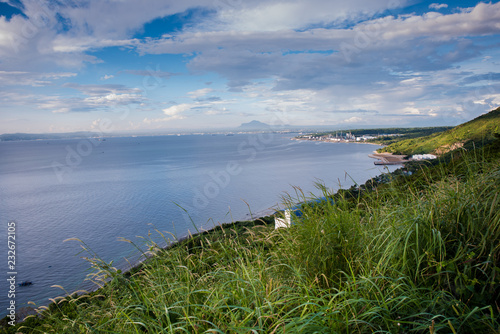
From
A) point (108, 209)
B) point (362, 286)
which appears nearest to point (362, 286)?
point (362, 286)

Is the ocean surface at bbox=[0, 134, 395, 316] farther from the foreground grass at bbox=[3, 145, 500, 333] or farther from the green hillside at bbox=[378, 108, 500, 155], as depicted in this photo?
the foreground grass at bbox=[3, 145, 500, 333]

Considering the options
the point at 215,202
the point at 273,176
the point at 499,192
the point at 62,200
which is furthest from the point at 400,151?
the point at 499,192

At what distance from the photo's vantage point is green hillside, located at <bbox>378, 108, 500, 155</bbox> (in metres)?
5.24

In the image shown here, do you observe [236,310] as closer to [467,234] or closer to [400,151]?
[467,234]

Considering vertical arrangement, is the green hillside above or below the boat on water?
above

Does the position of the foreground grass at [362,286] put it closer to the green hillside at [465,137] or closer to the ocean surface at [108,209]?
the green hillside at [465,137]

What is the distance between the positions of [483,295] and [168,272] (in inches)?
129

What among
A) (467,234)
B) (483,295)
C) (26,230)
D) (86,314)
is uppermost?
(467,234)

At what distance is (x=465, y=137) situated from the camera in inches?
296

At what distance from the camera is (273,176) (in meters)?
64.0

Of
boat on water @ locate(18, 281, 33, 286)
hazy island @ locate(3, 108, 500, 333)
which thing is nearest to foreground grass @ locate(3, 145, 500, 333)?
hazy island @ locate(3, 108, 500, 333)

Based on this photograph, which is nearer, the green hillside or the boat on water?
the green hillside

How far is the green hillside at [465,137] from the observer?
524 cm

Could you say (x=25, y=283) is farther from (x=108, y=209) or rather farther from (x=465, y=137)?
(x=465, y=137)
